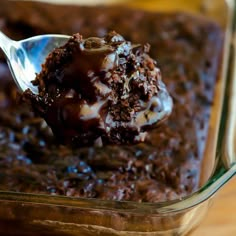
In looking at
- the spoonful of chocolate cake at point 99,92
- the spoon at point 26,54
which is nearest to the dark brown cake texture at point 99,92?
the spoonful of chocolate cake at point 99,92

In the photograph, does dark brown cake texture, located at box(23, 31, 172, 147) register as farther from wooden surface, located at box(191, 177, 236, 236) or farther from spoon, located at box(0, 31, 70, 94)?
wooden surface, located at box(191, 177, 236, 236)

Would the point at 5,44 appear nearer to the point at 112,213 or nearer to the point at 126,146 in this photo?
the point at 126,146

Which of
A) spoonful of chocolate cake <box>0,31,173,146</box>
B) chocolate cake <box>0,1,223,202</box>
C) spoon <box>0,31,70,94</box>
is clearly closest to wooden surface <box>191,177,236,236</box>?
chocolate cake <box>0,1,223,202</box>

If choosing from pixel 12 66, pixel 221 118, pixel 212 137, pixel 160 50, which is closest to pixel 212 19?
pixel 160 50

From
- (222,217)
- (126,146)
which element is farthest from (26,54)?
(222,217)

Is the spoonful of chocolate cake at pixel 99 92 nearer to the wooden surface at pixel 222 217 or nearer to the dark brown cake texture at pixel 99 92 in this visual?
the dark brown cake texture at pixel 99 92

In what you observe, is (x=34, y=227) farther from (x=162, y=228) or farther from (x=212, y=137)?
(x=212, y=137)
